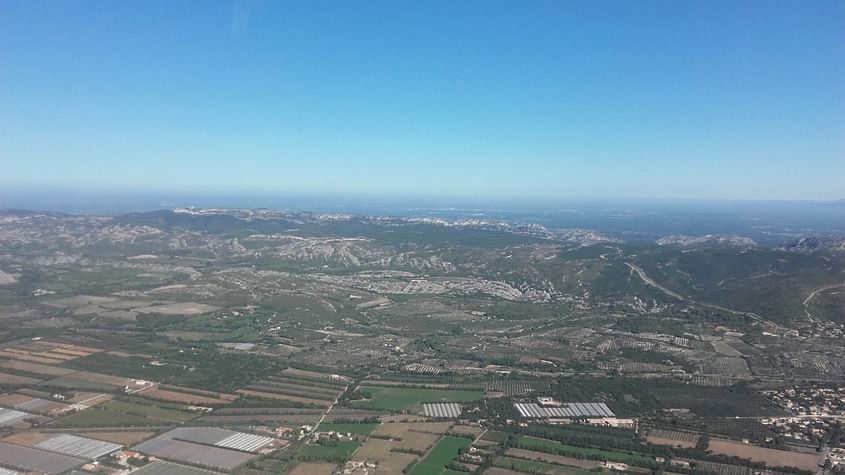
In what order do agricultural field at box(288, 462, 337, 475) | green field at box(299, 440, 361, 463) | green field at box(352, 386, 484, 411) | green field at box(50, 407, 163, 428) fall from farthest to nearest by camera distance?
green field at box(352, 386, 484, 411)
green field at box(50, 407, 163, 428)
green field at box(299, 440, 361, 463)
agricultural field at box(288, 462, 337, 475)

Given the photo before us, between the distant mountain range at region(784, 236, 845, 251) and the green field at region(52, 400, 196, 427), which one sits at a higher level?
the distant mountain range at region(784, 236, 845, 251)

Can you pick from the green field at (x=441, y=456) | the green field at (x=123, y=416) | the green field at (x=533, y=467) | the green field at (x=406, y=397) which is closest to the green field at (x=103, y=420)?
the green field at (x=123, y=416)

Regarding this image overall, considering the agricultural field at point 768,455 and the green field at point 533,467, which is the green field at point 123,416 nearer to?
the green field at point 533,467

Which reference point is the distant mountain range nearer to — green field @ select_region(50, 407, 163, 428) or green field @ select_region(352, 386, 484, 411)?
green field @ select_region(352, 386, 484, 411)

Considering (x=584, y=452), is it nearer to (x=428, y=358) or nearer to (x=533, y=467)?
(x=533, y=467)

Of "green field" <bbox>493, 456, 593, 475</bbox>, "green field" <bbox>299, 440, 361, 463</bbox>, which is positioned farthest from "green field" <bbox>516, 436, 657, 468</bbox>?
"green field" <bbox>299, 440, 361, 463</bbox>

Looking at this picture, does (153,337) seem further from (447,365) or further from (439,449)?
(439,449)

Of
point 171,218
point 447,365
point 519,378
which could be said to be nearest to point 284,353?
point 447,365

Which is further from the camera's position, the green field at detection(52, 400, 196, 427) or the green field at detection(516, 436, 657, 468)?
the green field at detection(52, 400, 196, 427)
